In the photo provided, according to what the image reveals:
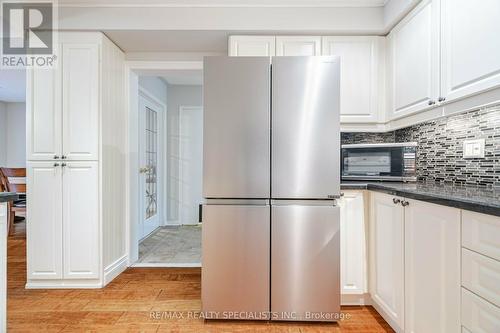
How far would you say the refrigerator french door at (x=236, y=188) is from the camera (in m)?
1.86

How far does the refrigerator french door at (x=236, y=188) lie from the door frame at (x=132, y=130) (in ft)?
3.84

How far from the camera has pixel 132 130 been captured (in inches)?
117

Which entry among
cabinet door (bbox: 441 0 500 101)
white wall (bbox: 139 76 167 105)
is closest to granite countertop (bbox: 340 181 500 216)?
cabinet door (bbox: 441 0 500 101)

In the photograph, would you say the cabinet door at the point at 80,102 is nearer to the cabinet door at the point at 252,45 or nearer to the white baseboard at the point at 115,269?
the white baseboard at the point at 115,269

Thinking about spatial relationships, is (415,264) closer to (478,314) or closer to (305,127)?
(478,314)

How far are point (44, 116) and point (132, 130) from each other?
0.76m

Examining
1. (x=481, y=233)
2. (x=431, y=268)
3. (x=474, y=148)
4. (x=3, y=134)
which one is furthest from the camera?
(x=3, y=134)

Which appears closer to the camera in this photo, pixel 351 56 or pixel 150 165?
pixel 351 56

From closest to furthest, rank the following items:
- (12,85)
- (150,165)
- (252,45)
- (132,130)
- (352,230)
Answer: (352,230) < (252,45) < (132,130) < (150,165) < (12,85)

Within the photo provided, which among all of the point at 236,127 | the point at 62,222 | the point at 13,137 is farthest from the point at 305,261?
the point at 13,137

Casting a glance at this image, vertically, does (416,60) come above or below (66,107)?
above

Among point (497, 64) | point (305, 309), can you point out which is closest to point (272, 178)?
point (305, 309)

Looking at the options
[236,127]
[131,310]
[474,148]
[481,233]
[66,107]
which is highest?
[66,107]

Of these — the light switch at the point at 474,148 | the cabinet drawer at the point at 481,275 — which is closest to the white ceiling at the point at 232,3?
the light switch at the point at 474,148
